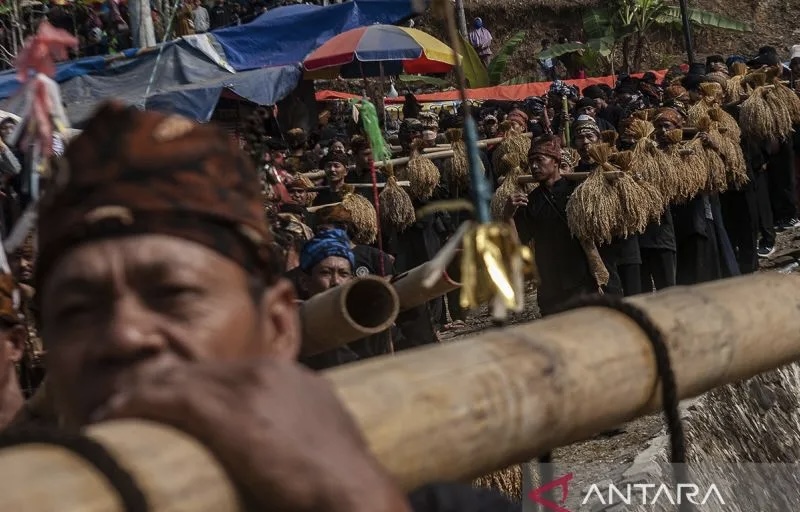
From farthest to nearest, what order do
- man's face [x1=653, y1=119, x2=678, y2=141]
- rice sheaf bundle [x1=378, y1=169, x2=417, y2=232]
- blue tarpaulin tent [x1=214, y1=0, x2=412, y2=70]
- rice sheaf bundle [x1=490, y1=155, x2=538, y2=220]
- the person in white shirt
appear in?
the person in white shirt, blue tarpaulin tent [x1=214, y1=0, x2=412, y2=70], rice sheaf bundle [x1=378, y1=169, x2=417, y2=232], man's face [x1=653, y1=119, x2=678, y2=141], rice sheaf bundle [x1=490, y1=155, x2=538, y2=220]

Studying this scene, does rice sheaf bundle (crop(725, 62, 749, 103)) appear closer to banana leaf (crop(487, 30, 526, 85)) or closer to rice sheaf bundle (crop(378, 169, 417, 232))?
rice sheaf bundle (crop(378, 169, 417, 232))

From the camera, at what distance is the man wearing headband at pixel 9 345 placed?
3.13 metres

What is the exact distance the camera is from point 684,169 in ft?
32.8

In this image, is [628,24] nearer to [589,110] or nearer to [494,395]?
[589,110]

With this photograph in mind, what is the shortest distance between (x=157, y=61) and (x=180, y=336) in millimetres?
12372

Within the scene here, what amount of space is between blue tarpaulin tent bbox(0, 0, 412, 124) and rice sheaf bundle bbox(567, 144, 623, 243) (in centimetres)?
483

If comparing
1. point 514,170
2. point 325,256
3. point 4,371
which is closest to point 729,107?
point 514,170

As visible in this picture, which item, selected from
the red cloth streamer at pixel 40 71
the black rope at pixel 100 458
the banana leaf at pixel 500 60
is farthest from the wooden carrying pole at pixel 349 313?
the banana leaf at pixel 500 60

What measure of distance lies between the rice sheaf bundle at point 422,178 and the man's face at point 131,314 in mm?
9980

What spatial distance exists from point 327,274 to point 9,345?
302 cm

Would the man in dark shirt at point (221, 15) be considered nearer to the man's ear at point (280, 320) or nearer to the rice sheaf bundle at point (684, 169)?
the rice sheaf bundle at point (684, 169)

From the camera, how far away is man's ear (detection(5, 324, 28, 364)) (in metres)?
3.38

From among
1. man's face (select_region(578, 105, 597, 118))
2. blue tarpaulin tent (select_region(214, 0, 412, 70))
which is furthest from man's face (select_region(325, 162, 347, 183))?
blue tarpaulin tent (select_region(214, 0, 412, 70))

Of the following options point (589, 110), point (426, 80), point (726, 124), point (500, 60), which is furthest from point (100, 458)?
point (500, 60)
